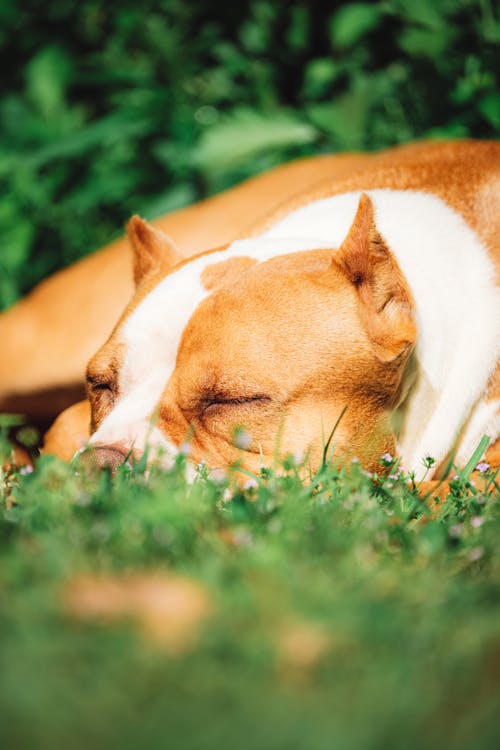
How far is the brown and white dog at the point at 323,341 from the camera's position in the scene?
2.51 m

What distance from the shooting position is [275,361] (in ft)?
8.23

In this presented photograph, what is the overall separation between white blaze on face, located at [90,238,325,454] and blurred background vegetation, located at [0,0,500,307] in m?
2.40

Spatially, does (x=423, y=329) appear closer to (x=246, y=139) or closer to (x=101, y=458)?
(x=101, y=458)

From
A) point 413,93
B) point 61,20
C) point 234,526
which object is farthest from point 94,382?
point 61,20

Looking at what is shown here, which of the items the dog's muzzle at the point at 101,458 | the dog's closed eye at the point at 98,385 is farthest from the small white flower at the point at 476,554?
the dog's closed eye at the point at 98,385

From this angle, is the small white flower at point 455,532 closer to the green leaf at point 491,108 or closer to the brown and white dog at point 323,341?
the brown and white dog at point 323,341

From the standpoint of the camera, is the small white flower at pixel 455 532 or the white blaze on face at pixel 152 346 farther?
the white blaze on face at pixel 152 346

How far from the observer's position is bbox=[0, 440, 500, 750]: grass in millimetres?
1131

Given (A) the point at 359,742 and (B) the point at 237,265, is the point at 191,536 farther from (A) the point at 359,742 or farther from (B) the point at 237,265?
(B) the point at 237,265

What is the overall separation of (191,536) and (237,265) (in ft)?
4.17

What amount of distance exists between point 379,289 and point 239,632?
153cm

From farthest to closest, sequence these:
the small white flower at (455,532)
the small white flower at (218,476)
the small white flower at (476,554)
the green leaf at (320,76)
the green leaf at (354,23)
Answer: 1. the green leaf at (320,76)
2. the green leaf at (354,23)
3. the small white flower at (218,476)
4. the small white flower at (455,532)
5. the small white flower at (476,554)

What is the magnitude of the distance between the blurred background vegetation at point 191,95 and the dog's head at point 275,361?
7.39 ft

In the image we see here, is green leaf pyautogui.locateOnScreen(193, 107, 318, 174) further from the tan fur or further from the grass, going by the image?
the grass
